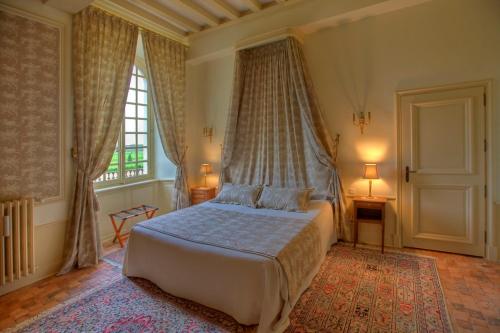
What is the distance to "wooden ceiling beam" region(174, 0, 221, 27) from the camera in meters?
3.71

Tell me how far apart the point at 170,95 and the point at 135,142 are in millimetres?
991

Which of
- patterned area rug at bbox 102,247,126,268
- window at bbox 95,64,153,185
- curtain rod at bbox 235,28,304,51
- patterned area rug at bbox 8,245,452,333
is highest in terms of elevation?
curtain rod at bbox 235,28,304,51

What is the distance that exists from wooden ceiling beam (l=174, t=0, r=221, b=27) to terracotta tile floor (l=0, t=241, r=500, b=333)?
3509 mm

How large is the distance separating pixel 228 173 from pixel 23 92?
2.77 m

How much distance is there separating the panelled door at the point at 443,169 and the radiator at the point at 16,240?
14.2 ft

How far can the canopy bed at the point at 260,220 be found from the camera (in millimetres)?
2062

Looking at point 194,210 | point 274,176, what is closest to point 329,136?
point 274,176

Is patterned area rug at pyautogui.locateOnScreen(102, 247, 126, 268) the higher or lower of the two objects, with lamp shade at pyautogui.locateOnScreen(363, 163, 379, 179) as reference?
lower

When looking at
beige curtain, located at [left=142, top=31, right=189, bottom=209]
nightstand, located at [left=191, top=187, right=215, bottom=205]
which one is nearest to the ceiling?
beige curtain, located at [left=142, top=31, right=189, bottom=209]

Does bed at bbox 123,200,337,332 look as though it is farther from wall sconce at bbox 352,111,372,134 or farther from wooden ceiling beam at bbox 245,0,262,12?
wooden ceiling beam at bbox 245,0,262,12

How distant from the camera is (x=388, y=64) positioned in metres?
3.54

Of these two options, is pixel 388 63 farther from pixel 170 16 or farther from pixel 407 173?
pixel 170 16

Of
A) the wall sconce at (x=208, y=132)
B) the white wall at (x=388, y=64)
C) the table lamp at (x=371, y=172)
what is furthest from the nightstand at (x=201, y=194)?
the table lamp at (x=371, y=172)

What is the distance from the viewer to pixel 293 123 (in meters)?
3.96
